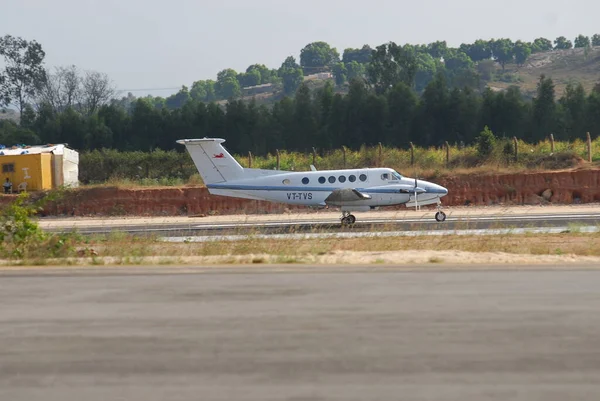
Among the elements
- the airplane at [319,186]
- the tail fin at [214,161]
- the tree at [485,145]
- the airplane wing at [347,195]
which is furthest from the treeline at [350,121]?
the airplane wing at [347,195]

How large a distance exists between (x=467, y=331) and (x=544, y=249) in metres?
10.6

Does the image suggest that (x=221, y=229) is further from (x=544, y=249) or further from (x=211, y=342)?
(x=211, y=342)

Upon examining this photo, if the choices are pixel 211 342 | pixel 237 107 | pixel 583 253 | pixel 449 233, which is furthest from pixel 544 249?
pixel 237 107

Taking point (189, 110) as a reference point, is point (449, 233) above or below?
below

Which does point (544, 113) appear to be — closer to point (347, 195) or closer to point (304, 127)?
point (304, 127)

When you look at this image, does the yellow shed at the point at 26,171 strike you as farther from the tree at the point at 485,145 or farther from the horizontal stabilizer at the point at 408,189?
the tree at the point at 485,145

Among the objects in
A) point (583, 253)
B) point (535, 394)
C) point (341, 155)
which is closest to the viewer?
point (535, 394)

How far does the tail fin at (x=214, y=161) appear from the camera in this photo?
116ft

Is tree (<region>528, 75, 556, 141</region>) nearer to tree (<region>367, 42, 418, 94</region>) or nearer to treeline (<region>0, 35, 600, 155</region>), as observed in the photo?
treeline (<region>0, 35, 600, 155</region>)

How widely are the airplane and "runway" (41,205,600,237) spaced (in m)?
0.86

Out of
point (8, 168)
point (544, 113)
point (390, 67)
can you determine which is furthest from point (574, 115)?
point (8, 168)

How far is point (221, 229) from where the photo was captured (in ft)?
106

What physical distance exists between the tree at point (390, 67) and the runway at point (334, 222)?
184 feet

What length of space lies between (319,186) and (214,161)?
4658 millimetres
